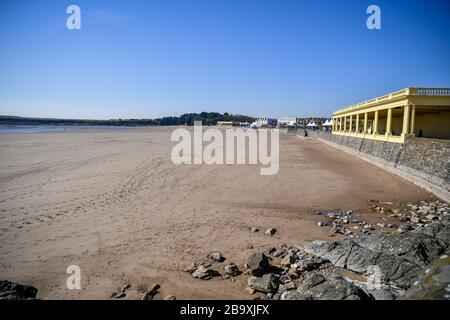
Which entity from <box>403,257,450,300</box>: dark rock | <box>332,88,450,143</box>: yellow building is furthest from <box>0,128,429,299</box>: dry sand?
<box>332,88,450,143</box>: yellow building

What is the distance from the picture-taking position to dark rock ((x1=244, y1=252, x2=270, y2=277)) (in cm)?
565

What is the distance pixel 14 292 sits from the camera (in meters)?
4.50

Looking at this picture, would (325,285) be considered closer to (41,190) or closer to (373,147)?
(41,190)

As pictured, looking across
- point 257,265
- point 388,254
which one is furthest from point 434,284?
point 257,265

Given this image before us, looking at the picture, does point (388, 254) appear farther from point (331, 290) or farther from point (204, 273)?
point (204, 273)

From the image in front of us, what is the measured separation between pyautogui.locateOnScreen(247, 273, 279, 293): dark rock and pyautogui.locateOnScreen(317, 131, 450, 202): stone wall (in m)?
9.55

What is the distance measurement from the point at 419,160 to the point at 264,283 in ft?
42.0

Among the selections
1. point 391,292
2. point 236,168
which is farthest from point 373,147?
point 391,292

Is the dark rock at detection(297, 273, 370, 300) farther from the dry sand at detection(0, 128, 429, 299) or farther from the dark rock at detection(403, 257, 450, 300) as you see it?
the dry sand at detection(0, 128, 429, 299)

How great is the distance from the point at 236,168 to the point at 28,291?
14.3 m

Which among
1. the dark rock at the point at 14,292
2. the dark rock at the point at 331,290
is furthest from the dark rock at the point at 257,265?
the dark rock at the point at 14,292

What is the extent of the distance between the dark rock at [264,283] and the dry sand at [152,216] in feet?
0.77

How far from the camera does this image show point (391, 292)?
4.64m

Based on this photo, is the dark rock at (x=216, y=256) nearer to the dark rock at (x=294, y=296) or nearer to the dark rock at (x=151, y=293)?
the dark rock at (x=151, y=293)
